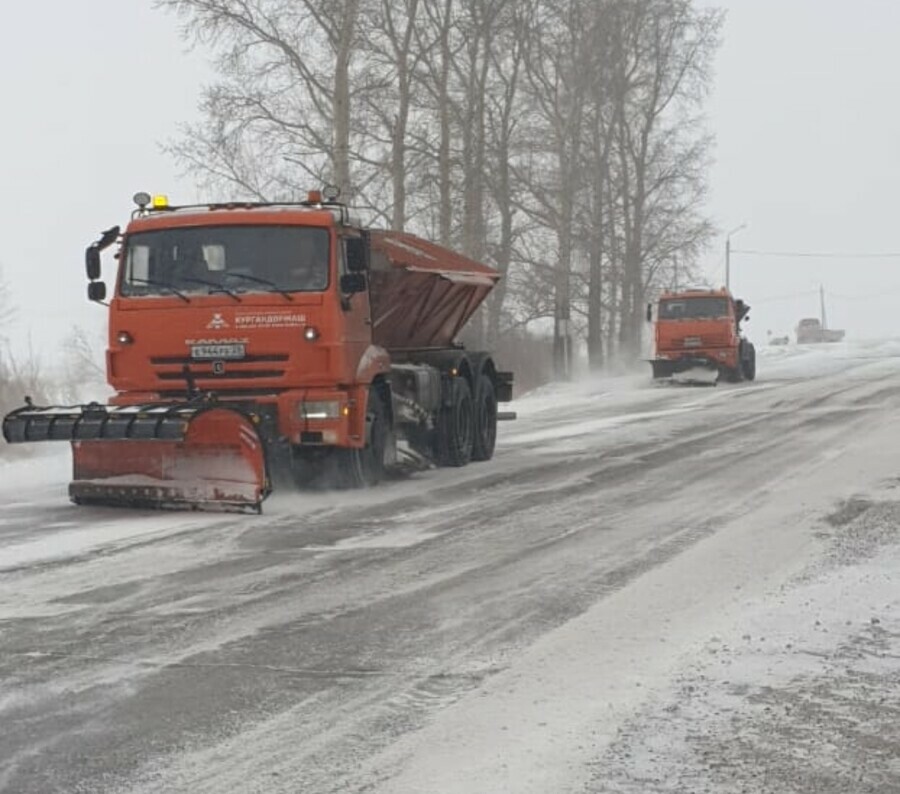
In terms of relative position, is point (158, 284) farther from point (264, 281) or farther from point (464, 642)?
point (464, 642)

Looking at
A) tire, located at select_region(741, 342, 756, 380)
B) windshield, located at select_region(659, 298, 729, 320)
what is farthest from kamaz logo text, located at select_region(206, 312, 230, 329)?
tire, located at select_region(741, 342, 756, 380)

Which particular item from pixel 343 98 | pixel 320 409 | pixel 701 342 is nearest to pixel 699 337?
pixel 701 342

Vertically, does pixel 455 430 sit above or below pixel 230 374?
below

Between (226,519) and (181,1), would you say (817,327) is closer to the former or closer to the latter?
(181,1)

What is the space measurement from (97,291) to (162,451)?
2.10 m

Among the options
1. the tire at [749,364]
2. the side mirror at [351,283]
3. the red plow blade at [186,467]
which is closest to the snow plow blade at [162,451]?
the red plow blade at [186,467]

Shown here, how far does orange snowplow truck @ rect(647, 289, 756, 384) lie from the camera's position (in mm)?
31016

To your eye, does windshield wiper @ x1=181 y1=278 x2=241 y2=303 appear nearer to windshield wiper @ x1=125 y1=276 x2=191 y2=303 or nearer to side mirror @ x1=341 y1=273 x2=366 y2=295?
windshield wiper @ x1=125 y1=276 x2=191 y2=303

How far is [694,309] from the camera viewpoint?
104 ft

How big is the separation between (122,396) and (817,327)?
7907 centimetres

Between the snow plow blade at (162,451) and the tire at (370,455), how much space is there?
1.28 meters

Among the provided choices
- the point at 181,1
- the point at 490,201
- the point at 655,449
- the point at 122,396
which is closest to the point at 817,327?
the point at 490,201

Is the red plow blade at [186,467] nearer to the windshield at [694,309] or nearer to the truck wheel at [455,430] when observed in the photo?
the truck wheel at [455,430]

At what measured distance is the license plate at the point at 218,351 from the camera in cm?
1064
